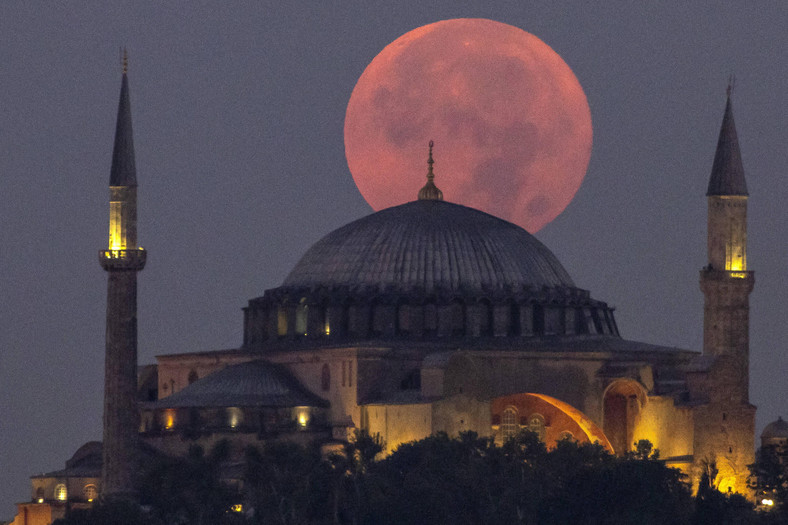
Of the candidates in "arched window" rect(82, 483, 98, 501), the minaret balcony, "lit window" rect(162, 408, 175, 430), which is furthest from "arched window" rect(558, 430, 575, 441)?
"arched window" rect(82, 483, 98, 501)

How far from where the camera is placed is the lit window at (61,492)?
78188 millimetres

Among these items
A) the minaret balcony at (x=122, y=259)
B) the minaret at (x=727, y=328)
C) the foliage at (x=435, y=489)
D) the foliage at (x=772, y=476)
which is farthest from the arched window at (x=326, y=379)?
the foliage at (x=772, y=476)

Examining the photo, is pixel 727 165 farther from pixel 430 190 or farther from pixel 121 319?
pixel 121 319

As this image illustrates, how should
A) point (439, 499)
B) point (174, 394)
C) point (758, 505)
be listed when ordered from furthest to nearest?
point (174, 394) < point (758, 505) < point (439, 499)

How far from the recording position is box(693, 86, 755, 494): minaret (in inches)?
3081

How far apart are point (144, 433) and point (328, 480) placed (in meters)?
9.41

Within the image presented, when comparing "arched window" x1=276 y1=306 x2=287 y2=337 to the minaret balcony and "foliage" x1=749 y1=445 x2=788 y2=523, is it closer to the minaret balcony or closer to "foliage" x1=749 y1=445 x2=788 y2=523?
the minaret balcony

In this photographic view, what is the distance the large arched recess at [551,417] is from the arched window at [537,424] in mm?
27

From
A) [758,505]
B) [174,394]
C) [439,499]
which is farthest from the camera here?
[174,394]

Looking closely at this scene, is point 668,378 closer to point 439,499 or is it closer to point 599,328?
point 599,328

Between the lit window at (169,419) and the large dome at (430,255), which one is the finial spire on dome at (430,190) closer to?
the large dome at (430,255)

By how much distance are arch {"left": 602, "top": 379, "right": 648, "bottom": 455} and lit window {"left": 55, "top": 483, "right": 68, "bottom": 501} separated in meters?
14.5

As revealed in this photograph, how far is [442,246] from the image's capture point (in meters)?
84.6

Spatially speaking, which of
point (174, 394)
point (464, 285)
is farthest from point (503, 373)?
point (174, 394)
